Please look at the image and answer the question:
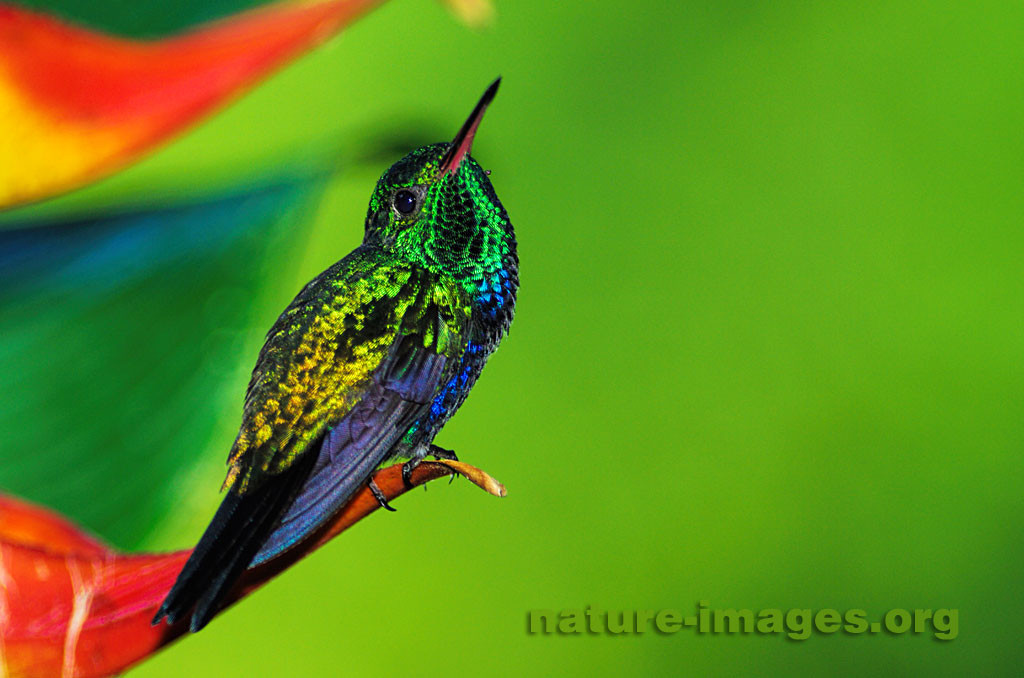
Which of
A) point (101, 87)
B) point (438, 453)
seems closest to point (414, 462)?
point (438, 453)

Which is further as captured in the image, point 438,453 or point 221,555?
point 438,453

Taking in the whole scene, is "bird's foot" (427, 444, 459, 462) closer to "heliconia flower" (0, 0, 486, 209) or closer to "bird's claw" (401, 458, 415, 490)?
"bird's claw" (401, 458, 415, 490)

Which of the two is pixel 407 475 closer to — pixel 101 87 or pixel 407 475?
pixel 407 475

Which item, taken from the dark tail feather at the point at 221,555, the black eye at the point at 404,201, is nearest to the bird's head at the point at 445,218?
the black eye at the point at 404,201

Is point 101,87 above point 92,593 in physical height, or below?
above

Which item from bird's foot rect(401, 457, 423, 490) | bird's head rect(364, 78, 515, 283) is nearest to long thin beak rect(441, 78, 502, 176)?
bird's head rect(364, 78, 515, 283)
